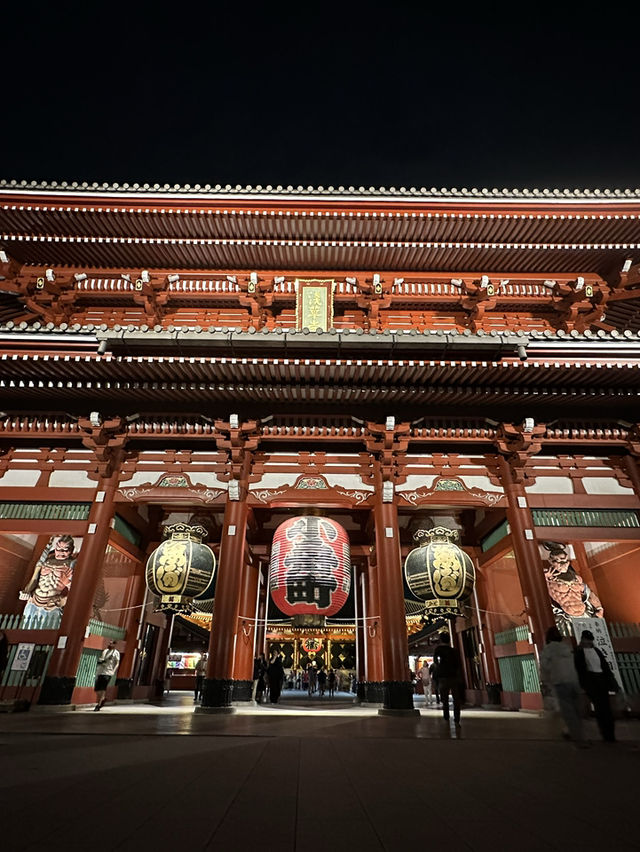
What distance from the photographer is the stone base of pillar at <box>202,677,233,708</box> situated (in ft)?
27.6

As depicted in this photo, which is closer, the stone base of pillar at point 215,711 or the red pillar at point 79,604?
the stone base of pillar at point 215,711

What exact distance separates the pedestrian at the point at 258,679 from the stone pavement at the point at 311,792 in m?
9.40

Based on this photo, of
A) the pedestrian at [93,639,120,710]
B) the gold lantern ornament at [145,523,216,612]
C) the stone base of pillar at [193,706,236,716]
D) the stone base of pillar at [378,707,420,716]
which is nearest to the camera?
the stone base of pillar at [378,707,420,716]

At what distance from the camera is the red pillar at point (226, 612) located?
850 cm

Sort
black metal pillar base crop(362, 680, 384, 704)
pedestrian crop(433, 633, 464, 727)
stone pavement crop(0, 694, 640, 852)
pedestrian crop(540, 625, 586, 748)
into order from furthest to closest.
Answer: black metal pillar base crop(362, 680, 384, 704)
pedestrian crop(433, 633, 464, 727)
pedestrian crop(540, 625, 586, 748)
stone pavement crop(0, 694, 640, 852)

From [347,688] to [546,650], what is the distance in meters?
26.9

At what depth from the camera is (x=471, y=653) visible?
533 inches

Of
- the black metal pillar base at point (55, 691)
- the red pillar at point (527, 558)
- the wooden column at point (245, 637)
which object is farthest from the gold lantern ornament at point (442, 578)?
the black metal pillar base at point (55, 691)

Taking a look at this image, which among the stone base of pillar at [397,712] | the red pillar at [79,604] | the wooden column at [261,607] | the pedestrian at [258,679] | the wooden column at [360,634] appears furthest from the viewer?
the wooden column at [261,607]

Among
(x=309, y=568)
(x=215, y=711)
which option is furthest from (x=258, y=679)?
(x=309, y=568)

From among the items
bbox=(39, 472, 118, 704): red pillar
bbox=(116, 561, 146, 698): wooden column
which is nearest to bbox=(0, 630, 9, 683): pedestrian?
bbox=(39, 472, 118, 704): red pillar

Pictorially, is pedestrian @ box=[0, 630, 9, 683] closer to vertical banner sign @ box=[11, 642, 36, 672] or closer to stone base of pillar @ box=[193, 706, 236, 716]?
vertical banner sign @ box=[11, 642, 36, 672]

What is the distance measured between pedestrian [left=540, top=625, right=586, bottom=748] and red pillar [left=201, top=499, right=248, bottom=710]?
5619mm

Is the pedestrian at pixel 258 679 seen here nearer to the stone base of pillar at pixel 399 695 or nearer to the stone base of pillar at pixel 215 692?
the stone base of pillar at pixel 215 692
